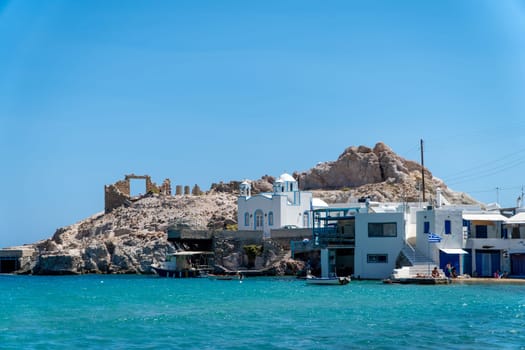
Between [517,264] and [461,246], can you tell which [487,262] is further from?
[461,246]

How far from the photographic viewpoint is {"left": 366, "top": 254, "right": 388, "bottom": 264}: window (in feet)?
204

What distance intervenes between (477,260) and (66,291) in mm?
28811

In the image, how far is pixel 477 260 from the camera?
6078 cm

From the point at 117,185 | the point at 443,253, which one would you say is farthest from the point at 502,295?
the point at 117,185

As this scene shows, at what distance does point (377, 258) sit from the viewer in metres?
62.6

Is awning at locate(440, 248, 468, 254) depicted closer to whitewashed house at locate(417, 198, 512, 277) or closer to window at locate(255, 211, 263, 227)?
whitewashed house at locate(417, 198, 512, 277)

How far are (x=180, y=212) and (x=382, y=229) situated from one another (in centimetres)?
4096

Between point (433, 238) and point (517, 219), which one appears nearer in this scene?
point (433, 238)

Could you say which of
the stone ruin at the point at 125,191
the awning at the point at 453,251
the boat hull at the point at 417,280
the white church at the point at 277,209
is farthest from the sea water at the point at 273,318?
the stone ruin at the point at 125,191

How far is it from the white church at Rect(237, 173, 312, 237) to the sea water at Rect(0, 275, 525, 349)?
79.7ft

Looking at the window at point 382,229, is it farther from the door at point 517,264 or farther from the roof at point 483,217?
the door at point 517,264

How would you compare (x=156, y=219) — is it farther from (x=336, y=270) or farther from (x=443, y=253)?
(x=443, y=253)

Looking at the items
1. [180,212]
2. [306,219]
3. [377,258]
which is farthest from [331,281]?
[180,212]

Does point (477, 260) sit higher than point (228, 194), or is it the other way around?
point (228, 194)
